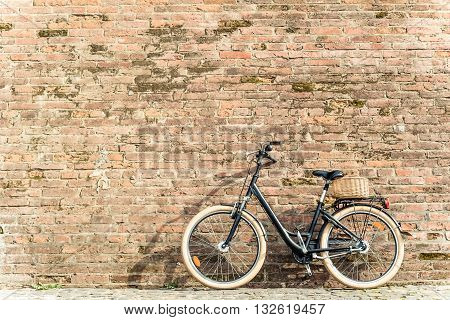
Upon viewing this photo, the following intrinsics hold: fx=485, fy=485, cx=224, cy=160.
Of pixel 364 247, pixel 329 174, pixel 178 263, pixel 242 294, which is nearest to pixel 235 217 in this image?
pixel 242 294

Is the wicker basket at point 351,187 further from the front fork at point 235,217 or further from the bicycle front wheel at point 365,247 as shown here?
the front fork at point 235,217

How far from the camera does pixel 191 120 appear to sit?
447 cm

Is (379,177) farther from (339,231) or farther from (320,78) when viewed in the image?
(320,78)

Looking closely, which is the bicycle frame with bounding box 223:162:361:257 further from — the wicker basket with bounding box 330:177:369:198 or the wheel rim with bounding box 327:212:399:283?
the wheel rim with bounding box 327:212:399:283

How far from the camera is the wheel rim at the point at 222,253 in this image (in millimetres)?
4336

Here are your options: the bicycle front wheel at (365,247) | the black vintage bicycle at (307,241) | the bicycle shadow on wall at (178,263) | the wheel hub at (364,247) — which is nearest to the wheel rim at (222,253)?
the black vintage bicycle at (307,241)

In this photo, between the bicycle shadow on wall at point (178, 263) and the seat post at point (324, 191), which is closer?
the seat post at point (324, 191)

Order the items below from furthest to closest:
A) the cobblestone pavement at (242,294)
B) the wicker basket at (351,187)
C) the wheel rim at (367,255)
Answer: the wheel rim at (367,255)
the wicker basket at (351,187)
the cobblestone pavement at (242,294)

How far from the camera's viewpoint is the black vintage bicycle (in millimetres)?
4070

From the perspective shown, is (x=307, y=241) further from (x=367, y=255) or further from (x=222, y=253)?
(x=222, y=253)

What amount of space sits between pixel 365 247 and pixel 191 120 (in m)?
1.90

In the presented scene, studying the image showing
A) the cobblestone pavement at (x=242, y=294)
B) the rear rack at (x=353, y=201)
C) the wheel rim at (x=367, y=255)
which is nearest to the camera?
the cobblestone pavement at (x=242, y=294)

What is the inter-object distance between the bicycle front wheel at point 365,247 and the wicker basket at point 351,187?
0.16 metres

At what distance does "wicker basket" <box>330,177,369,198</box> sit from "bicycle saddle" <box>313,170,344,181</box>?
0.05 metres
